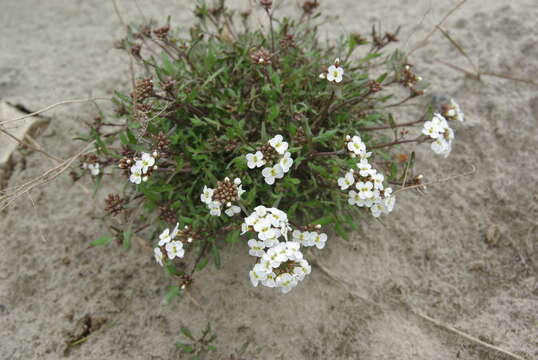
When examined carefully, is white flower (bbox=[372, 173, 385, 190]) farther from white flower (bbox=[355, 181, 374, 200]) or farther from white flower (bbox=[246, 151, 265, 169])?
white flower (bbox=[246, 151, 265, 169])

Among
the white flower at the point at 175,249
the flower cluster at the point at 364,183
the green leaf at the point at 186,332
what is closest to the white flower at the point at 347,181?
the flower cluster at the point at 364,183

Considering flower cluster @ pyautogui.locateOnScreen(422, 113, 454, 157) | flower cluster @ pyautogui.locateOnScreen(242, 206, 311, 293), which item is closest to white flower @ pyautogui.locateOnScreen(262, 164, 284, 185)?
flower cluster @ pyautogui.locateOnScreen(242, 206, 311, 293)

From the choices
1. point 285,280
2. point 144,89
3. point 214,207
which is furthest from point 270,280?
point 144,89

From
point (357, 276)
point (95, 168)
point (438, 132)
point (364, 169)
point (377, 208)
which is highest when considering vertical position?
point (95, 168)

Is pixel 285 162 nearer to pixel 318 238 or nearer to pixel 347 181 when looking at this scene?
pixel 347 181

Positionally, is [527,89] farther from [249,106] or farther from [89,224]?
[89,224]
